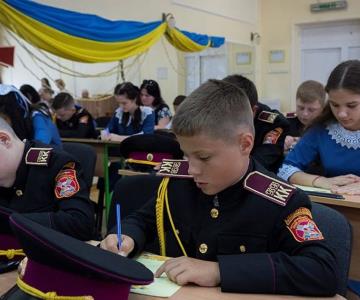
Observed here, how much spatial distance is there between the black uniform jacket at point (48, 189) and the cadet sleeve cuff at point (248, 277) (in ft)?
1.81

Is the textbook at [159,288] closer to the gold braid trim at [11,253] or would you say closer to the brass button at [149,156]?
the gold braid trim at [11,253]

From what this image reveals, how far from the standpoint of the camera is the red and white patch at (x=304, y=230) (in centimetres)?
100

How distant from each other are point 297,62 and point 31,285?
7.24 m

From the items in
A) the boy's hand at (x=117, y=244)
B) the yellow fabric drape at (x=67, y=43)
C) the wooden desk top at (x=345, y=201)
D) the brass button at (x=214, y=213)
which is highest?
the yellow fabric drape at (x=67, y=43)

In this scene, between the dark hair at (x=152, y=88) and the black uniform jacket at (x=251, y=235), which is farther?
the dark hair at (x=152, y=88)

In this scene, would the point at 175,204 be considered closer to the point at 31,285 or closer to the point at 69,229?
the point at 69,229

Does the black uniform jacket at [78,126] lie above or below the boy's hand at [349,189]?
above

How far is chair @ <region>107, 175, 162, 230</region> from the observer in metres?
1.49

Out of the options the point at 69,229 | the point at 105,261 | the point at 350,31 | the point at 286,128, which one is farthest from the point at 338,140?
the point at 350,31

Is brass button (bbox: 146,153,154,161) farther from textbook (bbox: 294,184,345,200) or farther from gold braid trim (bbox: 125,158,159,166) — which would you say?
textbook (bbox: 294,184,345,200)

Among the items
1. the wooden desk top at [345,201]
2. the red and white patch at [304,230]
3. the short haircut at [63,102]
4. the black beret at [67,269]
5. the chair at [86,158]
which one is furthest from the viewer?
the short haircut at [63,102]

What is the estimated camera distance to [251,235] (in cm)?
106

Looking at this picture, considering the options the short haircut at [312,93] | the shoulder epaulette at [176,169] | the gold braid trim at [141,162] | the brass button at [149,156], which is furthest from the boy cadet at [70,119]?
the shoulder epaulette at [176,169]

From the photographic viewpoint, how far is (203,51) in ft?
21.0
